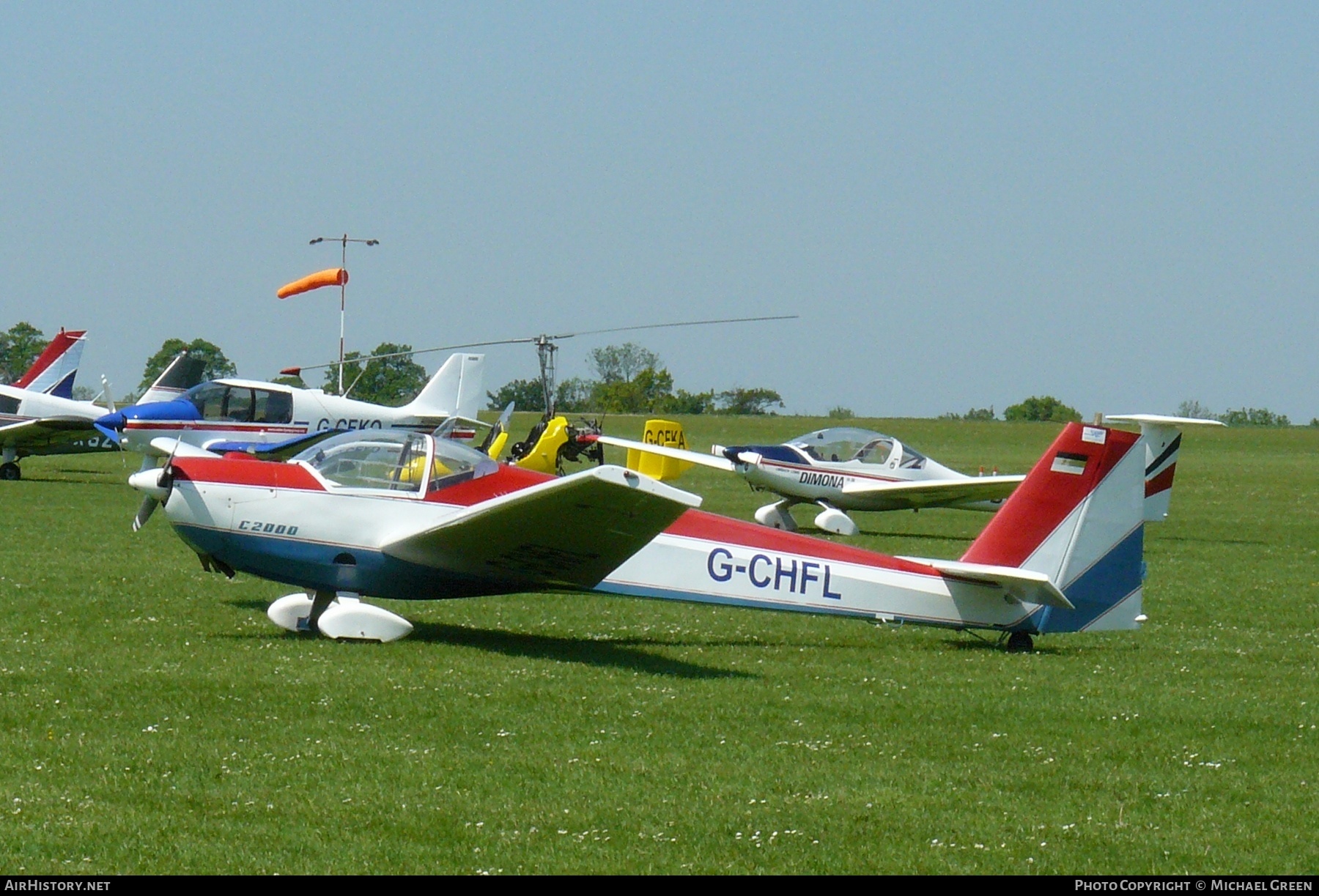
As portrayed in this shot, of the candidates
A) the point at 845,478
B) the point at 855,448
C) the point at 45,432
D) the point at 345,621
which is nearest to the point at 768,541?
the point at 345,621

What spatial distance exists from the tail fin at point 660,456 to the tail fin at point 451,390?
657 centimetres

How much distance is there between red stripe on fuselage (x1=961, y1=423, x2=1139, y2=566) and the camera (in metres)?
10.8

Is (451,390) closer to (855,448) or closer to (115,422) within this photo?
(115,422)

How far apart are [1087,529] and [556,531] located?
391 cm

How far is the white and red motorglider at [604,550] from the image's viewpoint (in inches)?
412

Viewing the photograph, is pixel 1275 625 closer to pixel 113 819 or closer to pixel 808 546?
pixel 808 546

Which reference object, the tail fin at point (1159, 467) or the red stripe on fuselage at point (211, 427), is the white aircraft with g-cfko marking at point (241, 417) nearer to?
the red stripe on fuselage at point (211, 427)

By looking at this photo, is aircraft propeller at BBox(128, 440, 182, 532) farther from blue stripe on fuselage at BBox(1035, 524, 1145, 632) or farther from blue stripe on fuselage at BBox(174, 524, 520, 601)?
blue stripe on fuselage at BBox(1035, 524, 1145, 632)

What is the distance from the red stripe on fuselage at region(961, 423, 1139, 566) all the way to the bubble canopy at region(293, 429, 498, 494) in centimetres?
386

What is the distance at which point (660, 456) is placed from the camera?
28.1m

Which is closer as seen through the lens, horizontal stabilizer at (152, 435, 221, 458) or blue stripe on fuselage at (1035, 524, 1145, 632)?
horizontal stabilizer at (152, 435, 221, 458)

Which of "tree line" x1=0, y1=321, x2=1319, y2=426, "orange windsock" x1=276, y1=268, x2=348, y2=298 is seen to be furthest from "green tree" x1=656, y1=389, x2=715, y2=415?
"orange windsock" x1=276, y1=268, x2=348, y2=298

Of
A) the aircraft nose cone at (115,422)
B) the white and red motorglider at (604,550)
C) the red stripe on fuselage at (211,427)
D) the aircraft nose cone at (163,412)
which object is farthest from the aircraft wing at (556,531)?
the aircraft nose cone at (115,422)
